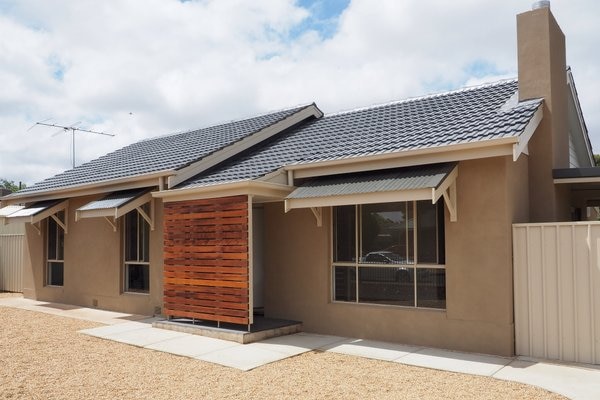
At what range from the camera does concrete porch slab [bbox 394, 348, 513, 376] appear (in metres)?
7.53

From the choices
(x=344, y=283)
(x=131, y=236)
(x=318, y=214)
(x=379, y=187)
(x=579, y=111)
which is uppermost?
(x=579, y=111)

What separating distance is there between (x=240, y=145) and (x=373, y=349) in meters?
6.72

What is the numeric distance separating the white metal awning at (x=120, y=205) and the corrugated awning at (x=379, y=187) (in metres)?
4.34

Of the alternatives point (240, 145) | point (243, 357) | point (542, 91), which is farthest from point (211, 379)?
point (542, 91)

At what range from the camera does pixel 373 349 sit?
8.91 m

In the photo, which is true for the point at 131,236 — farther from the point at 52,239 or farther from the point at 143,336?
the point at 52,239

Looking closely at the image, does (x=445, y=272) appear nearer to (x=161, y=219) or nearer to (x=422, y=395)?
(x=422, y=395)

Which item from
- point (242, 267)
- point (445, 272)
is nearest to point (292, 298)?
point (242, 267)

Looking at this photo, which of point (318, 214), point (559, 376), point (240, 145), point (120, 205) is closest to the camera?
point (559, 376)

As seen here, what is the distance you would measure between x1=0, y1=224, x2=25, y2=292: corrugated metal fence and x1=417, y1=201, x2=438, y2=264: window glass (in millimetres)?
15448

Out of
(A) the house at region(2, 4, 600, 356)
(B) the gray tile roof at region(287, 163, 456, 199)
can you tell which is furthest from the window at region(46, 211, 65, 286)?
(B) the gray tile roof at region(287, 163, 456, 199)

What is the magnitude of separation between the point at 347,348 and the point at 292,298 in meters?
2.18

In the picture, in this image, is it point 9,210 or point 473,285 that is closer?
point 473,285

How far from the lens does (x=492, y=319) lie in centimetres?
834
